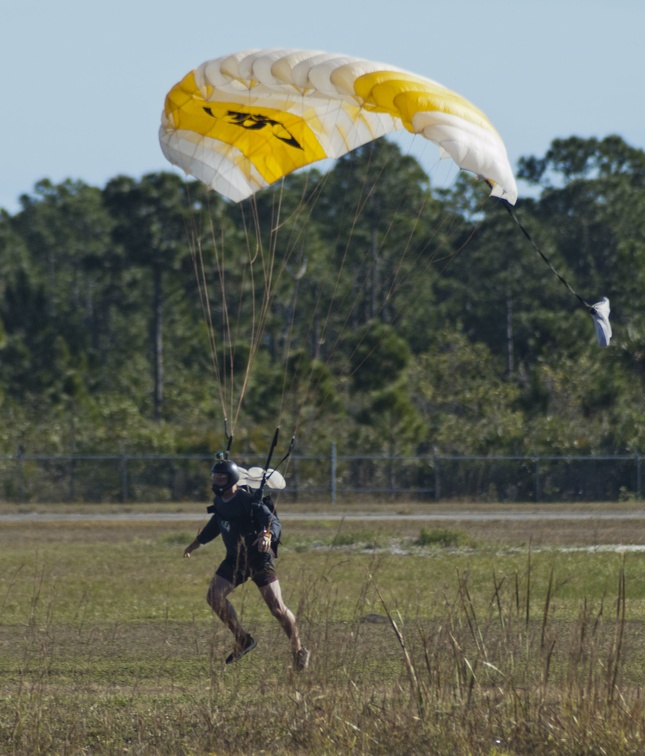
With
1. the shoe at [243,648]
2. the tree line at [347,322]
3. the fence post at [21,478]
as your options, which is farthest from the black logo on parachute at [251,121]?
the fence post at [21,478]

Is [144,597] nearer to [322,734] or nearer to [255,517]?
[255,517]

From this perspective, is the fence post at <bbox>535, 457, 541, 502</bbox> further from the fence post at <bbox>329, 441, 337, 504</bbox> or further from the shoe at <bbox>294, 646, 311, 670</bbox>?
the shoe at <bbox>294, 646, 311, 670</bbox>

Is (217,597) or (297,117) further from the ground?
(297,117)

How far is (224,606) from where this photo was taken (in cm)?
1009

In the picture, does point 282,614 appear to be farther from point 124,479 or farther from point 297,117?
point 124,479

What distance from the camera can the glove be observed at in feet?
33.3

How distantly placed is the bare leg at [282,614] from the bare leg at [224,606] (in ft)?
0.91

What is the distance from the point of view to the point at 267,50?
1205 centimetres

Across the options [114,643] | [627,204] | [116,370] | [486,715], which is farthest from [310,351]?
[486,715]

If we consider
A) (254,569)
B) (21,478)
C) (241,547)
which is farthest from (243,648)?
(21,478)

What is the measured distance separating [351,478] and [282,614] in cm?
2829

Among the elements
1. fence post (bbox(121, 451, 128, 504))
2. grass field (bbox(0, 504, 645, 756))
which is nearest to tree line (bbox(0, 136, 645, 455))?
fence post (bbox(121, 451, 128, 504))

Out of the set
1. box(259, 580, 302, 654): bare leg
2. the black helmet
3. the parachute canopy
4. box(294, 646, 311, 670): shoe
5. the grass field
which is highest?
the parachute canopy

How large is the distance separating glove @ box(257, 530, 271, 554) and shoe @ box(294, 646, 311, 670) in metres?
1.19
